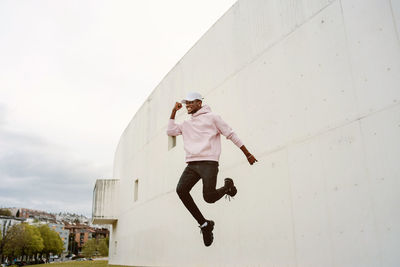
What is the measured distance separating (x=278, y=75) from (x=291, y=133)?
1312mm

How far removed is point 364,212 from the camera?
4840 mm

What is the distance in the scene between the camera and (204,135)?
4566 millimetres

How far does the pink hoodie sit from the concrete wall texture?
1.92 metres

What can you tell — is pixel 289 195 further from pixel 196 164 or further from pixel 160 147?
pixel 160 147

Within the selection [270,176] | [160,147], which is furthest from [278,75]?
[160,147]

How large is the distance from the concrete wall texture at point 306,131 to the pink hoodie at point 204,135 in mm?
1916

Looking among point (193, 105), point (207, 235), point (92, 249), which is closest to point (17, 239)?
point (92, 249)

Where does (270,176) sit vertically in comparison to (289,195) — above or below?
above

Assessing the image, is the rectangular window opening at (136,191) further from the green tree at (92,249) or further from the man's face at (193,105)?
the green tree at (92,249)

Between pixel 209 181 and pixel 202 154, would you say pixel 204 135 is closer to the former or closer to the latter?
pixel 202 154

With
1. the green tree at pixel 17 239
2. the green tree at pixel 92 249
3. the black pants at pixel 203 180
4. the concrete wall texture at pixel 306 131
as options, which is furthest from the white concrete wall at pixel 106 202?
the green tree at pixel 92 249

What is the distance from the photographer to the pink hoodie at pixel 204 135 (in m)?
4.46

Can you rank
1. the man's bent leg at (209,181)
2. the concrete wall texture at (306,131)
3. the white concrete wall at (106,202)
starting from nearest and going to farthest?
the man's bent leg at (209,181), the concrete wall texture at (306,131), the white concrete wall at (106,202)

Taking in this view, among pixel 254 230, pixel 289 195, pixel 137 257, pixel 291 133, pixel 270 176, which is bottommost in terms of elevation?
pixel 137 257
